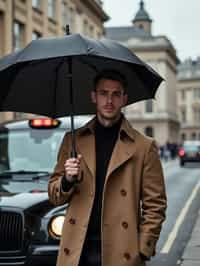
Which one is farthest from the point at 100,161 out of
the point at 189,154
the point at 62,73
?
the point at 189,154

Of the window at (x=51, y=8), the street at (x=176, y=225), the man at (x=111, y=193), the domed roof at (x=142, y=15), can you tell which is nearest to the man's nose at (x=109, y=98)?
the man at (x=111, y=193)

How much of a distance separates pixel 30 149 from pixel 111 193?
3508mm

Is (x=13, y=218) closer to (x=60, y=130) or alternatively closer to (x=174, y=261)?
(x=60, y=130)

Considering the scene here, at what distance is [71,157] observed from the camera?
11.9 ft

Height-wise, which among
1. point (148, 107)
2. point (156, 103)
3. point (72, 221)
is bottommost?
point (72, 221)

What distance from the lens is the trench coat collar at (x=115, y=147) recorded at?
3.51 metres

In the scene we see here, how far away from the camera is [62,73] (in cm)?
452

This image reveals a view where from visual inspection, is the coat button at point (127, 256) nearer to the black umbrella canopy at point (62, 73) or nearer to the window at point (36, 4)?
the black umbrella canopy at point (62, 73)

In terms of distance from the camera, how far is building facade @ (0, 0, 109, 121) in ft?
115

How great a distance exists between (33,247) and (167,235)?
19.1 feet

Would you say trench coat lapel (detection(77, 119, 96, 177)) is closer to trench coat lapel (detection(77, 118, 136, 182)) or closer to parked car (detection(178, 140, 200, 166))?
trench coat lapel (detection(77, 118, 136, 182))

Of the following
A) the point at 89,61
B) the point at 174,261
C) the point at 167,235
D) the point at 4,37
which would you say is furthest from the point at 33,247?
the point at 4,37

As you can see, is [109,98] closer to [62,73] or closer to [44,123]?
[62,73]

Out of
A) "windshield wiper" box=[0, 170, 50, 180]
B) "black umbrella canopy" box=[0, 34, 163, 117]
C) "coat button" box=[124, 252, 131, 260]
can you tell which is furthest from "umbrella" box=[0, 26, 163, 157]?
"windshield wiper" box=[0, 170, 50, 180]
